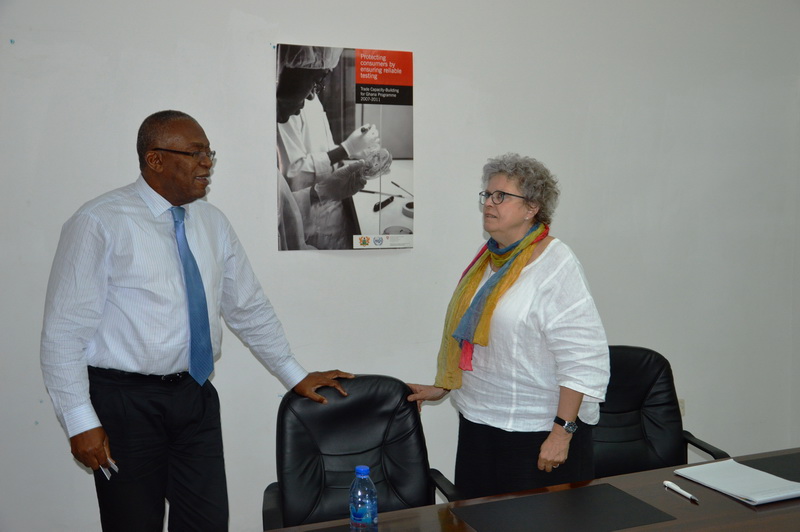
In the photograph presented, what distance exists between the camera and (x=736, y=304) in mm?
3807

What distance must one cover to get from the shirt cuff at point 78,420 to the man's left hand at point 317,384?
2.02 feet

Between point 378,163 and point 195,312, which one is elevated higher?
point 378,163

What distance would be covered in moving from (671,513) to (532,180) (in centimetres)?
108

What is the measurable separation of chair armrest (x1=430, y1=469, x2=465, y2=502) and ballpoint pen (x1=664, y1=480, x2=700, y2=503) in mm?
592

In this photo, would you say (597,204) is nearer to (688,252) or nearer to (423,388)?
(688,252)

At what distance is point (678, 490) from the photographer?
1812 mm

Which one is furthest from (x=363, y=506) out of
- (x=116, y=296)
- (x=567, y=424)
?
(x=116, y=296)

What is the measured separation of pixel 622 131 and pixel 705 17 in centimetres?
81

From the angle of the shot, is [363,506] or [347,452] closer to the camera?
[363,506]

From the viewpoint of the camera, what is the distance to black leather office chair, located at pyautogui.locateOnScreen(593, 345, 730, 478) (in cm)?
265

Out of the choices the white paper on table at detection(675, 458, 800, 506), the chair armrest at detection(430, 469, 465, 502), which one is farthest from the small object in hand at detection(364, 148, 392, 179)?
the white paper on table at detection(675, 458, 800, 506)

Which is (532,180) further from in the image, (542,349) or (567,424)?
(567,424)

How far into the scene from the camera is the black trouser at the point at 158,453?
2033mm

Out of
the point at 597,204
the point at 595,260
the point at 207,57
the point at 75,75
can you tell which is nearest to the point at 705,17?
the point at 597,204
